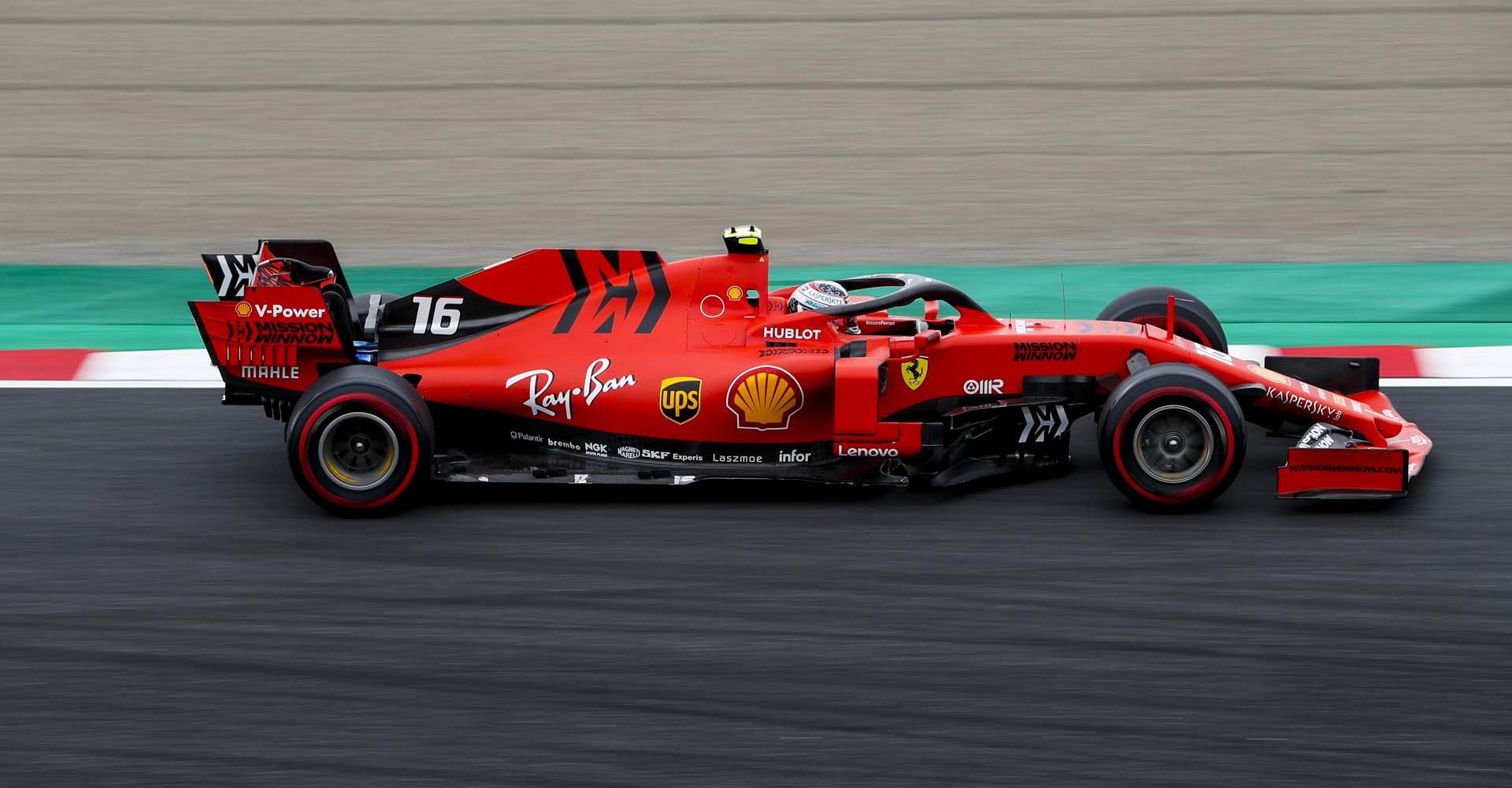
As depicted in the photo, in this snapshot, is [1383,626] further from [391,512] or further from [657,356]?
[391,512]

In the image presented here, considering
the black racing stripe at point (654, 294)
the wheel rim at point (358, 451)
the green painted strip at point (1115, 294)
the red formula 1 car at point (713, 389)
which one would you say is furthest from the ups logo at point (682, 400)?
the green painted strip at point (1115, 294)

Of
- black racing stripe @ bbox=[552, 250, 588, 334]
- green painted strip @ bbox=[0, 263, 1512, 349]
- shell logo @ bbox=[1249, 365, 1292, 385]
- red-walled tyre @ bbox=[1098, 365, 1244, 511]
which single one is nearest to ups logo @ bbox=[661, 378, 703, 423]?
black racing stripe @ bbox=[552, 250, 588, 334]

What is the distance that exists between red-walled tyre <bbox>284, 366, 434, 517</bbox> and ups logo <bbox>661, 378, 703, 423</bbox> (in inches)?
40.6

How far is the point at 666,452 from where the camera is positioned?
289 inches

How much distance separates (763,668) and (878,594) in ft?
2.65

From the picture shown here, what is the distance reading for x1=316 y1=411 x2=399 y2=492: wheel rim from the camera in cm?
699

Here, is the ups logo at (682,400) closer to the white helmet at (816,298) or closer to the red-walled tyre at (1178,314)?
the white helmet at (816,298)

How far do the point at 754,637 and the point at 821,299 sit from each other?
2235 mm

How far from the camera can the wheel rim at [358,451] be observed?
699 cm

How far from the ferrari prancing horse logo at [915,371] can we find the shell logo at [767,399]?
497 mm

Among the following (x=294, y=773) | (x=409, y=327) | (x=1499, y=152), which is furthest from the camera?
(x=1499, y=152)

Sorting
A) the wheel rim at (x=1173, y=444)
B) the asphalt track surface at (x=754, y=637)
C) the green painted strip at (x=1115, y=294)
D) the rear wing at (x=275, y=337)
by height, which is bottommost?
the asphalt track surface at (x=754, y=637)

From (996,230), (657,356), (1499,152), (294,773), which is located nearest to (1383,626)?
(657,356)

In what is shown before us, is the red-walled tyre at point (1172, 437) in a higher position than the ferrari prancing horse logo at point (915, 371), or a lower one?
lower
